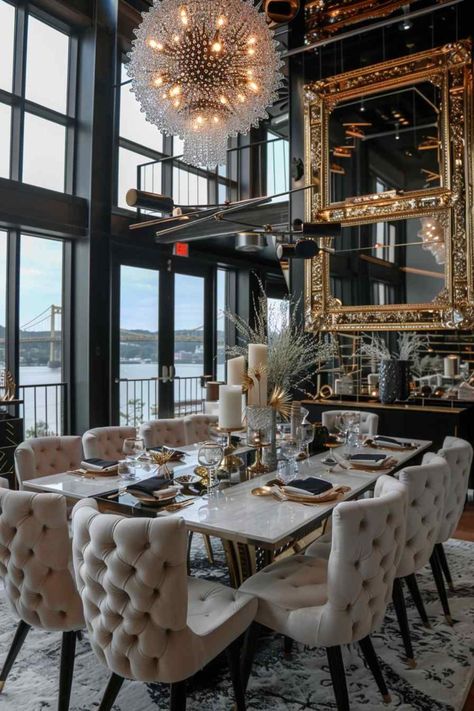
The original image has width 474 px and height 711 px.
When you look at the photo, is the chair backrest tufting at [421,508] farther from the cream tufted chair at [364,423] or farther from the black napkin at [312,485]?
the cream tufted chair at [364,423]

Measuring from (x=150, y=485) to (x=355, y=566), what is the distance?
930mm

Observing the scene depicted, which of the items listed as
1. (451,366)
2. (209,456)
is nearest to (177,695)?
(209,456)

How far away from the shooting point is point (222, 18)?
2.89m

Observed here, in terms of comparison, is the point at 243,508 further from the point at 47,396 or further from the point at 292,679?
the point at 47,396

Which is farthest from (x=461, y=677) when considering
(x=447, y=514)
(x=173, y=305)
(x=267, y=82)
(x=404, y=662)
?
(x=173, y=305)

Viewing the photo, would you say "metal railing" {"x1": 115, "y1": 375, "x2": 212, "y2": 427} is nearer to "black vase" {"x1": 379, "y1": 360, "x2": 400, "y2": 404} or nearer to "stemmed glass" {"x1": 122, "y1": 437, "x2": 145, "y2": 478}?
"black vase" {"x1": 379, "y1": 360, "x2": 400, "y2": 404}

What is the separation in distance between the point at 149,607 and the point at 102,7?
251 inches

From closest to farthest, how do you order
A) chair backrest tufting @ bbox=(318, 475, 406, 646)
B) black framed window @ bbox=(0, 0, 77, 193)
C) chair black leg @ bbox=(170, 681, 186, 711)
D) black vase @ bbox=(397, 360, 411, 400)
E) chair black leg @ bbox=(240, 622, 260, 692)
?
1. chair black leg @ bbox=(170, 681, 186, 711)
2. chair backrest tufting @ bbox=(318, 475, 406, 646)
3. chair black leg @ bbox=(240, 622, 260, 692)
4. black vase @ bbox=(397, 360, 411, 400)
5. black framed window @ bbox=(0, 0, 77, 193)

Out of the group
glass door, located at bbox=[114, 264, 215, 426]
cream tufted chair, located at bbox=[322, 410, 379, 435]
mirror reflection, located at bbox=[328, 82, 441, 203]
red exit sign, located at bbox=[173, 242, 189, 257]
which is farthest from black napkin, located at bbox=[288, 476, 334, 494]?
red exit sign, located at bbox=[173, 242, 189, 257]

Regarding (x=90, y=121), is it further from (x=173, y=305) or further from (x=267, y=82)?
(x=267, y=82)

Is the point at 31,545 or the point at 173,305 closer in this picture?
the point at 31,545

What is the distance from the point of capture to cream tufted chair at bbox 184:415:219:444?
12.5 ft

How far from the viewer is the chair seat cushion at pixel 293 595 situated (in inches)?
73.0

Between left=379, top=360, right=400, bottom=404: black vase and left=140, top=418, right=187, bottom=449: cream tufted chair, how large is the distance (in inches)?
86.6
